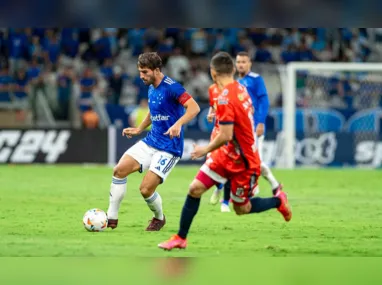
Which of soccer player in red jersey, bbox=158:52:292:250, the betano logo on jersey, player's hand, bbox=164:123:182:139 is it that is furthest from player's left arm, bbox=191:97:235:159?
the betano logo on jersey

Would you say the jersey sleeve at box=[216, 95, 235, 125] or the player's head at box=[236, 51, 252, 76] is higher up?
the player's head at box=[236, 51, 252, 76]

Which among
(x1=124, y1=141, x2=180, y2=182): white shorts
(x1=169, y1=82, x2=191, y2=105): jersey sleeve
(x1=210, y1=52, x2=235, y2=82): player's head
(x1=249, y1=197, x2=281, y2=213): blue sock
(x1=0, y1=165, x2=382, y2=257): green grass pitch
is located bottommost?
(x1=0, y1=165, x2=382, y2=257): green grass pitch

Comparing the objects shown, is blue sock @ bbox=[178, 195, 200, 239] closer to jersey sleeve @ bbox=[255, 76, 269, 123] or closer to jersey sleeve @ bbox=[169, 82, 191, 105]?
jersey sleeve @ bbox=[169, 82, 191, 105]

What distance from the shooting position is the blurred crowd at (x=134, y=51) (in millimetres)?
28453

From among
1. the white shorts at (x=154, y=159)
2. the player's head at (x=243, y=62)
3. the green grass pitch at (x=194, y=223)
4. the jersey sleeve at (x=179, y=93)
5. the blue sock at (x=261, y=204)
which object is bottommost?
the green grass pitch at (x=194, y=223)

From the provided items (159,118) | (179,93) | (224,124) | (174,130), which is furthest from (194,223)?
(224,124)

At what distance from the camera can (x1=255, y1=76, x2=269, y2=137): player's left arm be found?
14352 millimetres

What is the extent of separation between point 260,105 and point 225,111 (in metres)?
5.20

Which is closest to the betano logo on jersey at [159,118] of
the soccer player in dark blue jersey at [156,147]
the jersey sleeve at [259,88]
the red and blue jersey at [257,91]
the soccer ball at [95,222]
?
the soccer player in dark blue jersey at [156,147]

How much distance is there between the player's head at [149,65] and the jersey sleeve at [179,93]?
0.87 feet

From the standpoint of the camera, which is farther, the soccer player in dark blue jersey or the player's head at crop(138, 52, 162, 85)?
the soccer player in dark blue jersey

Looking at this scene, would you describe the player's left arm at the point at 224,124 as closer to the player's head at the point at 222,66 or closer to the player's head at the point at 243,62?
the player's head at the point at 222,66

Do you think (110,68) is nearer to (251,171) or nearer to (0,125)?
(0,125)

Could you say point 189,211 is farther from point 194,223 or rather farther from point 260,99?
point 260,99
